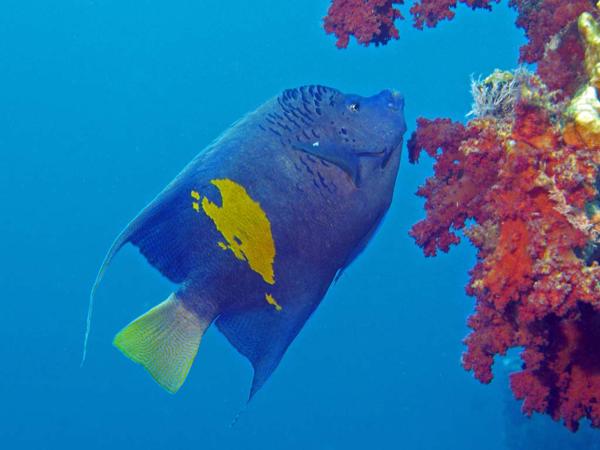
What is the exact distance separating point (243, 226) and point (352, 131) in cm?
60

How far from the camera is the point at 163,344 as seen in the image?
6.53 ft

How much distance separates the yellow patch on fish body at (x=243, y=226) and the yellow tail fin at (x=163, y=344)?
1.10ft

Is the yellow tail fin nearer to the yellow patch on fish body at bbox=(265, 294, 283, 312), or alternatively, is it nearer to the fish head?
the yellow patch on fish body at bbox=(265, 294, 283, 312)

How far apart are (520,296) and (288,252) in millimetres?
854

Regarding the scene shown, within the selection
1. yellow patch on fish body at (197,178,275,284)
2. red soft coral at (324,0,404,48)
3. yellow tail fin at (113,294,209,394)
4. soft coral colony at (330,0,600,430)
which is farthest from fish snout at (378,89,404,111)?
yellow tail fin at (113,294,209,394)

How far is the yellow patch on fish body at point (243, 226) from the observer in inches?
79.1

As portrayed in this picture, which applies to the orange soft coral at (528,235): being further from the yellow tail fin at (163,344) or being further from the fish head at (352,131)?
the yellow tail fin at (163,344)

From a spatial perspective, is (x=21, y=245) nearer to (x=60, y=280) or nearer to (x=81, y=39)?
(x=60, y=280)

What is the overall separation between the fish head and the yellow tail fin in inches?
31.7

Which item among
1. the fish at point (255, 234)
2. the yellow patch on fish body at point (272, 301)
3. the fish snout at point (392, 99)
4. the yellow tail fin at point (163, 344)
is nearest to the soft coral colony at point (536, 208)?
the fish snout at point (392, 99)

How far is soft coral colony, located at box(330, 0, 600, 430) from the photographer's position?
1.82m

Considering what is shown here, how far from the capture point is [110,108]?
212 ft

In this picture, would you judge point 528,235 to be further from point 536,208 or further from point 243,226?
point 243,226

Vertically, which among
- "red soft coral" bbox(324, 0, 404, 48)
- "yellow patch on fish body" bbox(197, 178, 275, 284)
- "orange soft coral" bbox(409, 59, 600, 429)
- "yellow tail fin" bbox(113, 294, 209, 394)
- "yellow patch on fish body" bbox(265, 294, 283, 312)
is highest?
"red soft coral" bbox(324, 0, 404, 48)
